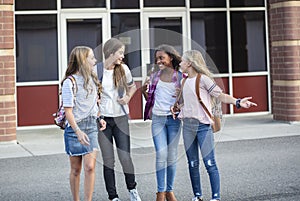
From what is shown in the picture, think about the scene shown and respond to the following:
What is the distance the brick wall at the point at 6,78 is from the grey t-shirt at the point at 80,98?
576cm

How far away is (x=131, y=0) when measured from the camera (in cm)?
1404

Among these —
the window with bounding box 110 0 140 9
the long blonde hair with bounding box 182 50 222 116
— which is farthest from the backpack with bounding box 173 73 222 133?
the window with bounding box 110 0 140 9

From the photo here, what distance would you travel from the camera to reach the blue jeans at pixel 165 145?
594 cm

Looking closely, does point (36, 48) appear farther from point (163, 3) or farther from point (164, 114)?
point (164, 114)

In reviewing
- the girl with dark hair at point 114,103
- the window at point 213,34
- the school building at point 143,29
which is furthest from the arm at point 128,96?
the window at point 213,34

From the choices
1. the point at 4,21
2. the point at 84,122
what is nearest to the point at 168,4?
the point at 4,21

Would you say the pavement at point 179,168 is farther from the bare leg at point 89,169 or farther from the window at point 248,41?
the window at point 248,41

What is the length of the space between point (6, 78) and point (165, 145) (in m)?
5.90

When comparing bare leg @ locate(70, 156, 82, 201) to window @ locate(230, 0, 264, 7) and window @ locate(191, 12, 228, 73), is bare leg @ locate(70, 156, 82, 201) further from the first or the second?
window @ locate(230, 0, 264, 7)

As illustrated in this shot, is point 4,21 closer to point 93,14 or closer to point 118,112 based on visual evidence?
point 93,14

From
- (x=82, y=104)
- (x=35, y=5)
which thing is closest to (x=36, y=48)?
(x=35, y=5)

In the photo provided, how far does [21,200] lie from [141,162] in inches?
59.7

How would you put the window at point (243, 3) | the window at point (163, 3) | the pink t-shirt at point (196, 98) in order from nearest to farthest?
the pink t-shirt at point (196, 98)
the window at point (163, 3)
the window at point (243, 3)

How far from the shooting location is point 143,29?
36.8 feet
